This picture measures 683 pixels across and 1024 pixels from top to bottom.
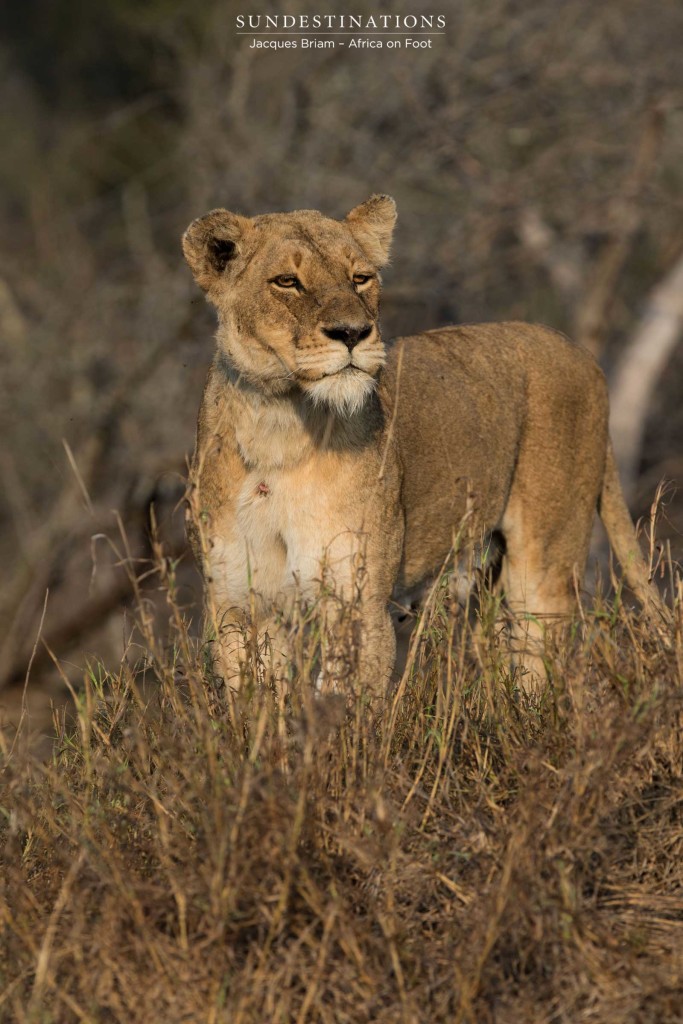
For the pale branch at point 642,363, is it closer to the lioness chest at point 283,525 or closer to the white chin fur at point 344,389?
the lioness chest at point 283,525

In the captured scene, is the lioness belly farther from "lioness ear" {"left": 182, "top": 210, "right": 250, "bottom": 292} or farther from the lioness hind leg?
the lioness hind leg

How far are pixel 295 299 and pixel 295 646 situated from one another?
117 cm

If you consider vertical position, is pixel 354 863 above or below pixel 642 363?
above

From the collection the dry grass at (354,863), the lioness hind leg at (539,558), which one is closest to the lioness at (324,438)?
the lioness hind leg at (539,558)

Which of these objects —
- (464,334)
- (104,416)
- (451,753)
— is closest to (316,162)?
(104,416)

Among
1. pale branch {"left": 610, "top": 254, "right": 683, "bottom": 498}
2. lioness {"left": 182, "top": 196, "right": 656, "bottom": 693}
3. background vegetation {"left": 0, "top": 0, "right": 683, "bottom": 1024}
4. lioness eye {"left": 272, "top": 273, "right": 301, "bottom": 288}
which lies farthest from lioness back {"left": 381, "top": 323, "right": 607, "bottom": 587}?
pale branch {"left": 610, "top": 254, "right": 683, "bottom": 498}

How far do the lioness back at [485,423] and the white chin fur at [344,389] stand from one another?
64 centimetres

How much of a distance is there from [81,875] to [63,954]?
19 centimetres

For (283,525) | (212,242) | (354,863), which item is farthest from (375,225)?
(354,863)

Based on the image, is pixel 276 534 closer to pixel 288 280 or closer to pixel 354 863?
pixel 288 280

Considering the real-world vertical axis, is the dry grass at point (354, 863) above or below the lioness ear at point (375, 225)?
below

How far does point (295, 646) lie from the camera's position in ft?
11.0

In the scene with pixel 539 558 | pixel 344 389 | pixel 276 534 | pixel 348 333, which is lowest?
pixel 539 558

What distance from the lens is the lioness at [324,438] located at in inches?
158
